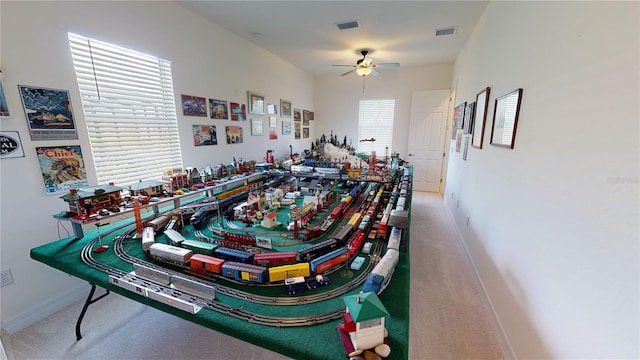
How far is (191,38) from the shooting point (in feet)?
9.80

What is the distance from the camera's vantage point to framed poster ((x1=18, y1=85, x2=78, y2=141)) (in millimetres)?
1767

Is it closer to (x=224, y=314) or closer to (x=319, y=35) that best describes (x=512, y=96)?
(x=224, y=314)

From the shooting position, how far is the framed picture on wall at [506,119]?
175 centimetres

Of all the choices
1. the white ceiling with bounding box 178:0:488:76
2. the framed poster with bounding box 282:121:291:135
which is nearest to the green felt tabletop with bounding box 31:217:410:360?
the white ceiling with bounding box 178:0:488:76

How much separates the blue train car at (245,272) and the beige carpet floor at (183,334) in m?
0.87

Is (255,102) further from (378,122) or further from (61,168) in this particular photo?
(378,122)

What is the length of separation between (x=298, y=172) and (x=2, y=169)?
2.52m

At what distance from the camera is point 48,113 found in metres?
1.86

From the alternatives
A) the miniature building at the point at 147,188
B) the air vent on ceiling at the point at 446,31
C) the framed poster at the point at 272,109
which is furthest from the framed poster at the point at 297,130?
the miniature building at the point at 147,188

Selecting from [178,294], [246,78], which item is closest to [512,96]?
[178,294]

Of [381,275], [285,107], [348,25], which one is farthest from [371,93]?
[381,275]

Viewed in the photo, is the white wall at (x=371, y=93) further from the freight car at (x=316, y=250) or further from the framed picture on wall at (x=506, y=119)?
the freight car at (x=316, y=250)

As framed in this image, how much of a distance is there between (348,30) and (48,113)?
139 inches

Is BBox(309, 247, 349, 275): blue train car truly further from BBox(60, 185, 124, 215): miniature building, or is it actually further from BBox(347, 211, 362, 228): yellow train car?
BBox(60, 185, 124, 215): miniature building
